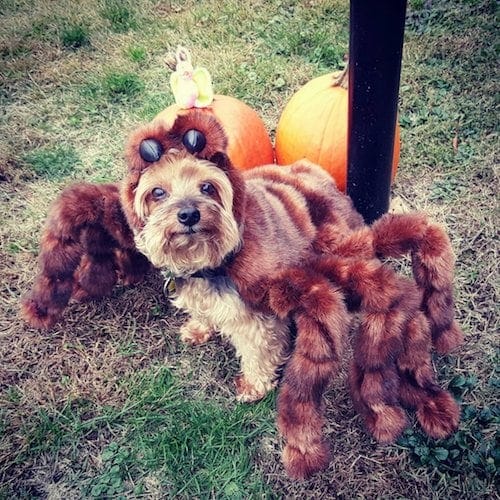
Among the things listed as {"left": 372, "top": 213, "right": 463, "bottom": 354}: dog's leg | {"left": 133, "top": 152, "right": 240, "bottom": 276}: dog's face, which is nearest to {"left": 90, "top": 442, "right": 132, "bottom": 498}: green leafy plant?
{"left": 133, "top": 152, "right": 240, "bottom": 276}: dog's face

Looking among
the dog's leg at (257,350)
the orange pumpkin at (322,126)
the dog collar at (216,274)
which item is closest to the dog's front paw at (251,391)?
the dog's leg at (257,350)

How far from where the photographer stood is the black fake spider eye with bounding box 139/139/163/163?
7.14ft

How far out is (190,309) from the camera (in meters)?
2.70

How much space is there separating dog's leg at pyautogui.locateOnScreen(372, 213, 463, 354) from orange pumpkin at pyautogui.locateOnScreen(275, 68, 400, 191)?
0.90 meters

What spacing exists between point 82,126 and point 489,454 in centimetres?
390

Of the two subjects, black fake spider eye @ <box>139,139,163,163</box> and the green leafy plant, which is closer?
black fake spider eye @ <box>139,139,163,163</box>

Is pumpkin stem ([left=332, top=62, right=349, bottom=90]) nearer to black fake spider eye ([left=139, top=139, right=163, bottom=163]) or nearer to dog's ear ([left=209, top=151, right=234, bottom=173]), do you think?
dog's ear ([left=209, top=151, right=234, bottom=173])

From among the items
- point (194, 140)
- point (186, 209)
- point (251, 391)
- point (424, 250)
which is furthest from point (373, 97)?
point (251, 391)

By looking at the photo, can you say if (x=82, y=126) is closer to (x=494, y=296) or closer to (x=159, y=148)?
(x=159, y=148)

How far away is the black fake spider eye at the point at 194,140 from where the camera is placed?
2174 mm

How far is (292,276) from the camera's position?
2.31 metres

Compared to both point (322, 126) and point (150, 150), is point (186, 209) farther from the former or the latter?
point (322, 126)

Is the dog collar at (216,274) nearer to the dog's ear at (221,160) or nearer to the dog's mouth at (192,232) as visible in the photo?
the dog's mouth at (192,232)

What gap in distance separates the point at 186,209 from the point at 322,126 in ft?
4.93
